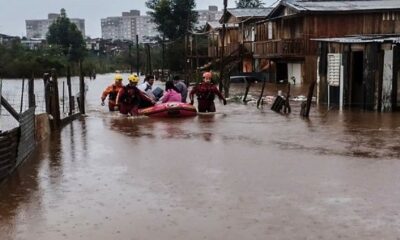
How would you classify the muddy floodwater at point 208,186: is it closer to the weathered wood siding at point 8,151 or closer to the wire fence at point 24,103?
the weathered wood siding at point 8,151

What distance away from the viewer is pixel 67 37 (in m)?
92.9

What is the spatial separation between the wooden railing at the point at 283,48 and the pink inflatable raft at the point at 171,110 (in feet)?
67.3

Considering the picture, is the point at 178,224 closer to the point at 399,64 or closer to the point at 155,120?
the point at 155,120

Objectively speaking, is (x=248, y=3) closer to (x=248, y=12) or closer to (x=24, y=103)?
(x=248, y=12)

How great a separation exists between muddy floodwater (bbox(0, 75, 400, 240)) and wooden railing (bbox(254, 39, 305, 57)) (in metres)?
23.6

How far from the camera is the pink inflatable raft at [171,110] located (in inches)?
750

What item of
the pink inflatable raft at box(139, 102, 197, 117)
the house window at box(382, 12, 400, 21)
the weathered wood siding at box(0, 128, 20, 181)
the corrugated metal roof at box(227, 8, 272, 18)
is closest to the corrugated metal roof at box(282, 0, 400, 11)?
the house window at box(382, 12, 400, 21)

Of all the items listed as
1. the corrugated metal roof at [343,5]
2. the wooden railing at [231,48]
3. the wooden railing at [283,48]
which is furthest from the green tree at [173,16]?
the corrugated metal roof at [343,5]

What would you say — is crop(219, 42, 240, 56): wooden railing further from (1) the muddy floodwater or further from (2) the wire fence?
(1) the muddy floodwater

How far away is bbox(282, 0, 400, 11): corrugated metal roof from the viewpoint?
38719mm

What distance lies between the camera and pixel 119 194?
8.54m

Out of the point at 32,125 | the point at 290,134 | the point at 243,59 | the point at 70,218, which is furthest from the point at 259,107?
the point at 243,59

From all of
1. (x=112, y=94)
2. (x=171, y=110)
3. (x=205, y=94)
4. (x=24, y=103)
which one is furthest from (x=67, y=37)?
(x=171, y=110)

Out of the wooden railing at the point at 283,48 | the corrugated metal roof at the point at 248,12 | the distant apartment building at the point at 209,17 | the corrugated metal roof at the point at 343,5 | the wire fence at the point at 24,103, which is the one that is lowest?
the wire fence at the point at 24,103
